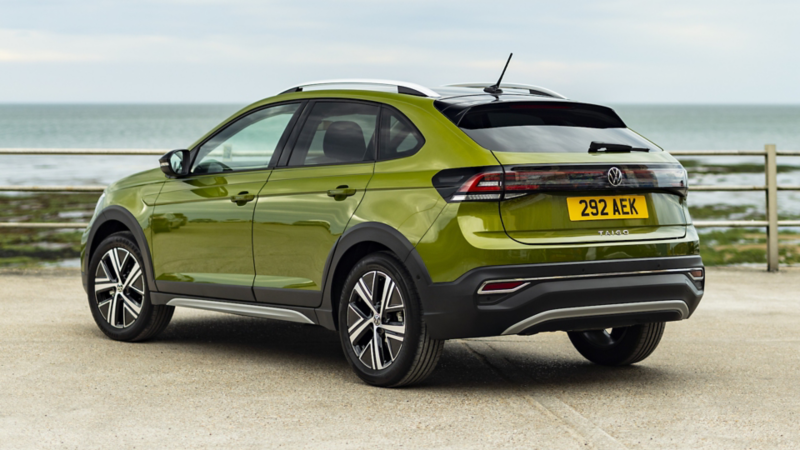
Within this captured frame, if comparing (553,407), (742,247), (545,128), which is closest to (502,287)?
(553,407)

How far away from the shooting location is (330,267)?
5.62m

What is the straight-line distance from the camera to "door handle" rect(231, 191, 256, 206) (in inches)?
243

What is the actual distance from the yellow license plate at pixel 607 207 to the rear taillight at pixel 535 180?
0.17ft

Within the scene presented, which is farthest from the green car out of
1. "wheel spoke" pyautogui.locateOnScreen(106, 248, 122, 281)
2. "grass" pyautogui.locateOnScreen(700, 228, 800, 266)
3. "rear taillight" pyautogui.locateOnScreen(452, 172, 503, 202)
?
"grass" pyautogui.locateOnScreen(700, 228, 800, 266)

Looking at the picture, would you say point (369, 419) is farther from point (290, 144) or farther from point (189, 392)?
point (290, 144)

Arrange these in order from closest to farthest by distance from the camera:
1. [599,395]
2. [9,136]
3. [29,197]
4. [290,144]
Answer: [599,395] → [290,144] → [29,197] → [9,136]

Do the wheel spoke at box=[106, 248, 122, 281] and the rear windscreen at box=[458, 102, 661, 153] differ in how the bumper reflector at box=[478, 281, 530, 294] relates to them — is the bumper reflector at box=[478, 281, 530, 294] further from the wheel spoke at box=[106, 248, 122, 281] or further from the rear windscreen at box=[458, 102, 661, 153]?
the wheel spoke at box=[106, 248, 122, 281]

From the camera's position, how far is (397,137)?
5.51m

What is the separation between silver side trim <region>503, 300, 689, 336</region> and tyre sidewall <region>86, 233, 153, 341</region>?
118 inches

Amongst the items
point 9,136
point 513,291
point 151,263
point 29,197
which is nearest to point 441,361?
point 513,291

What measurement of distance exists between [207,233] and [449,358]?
Result: 1.75m

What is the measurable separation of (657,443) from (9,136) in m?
90.1

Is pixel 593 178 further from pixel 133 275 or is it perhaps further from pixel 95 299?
pixel 95 299

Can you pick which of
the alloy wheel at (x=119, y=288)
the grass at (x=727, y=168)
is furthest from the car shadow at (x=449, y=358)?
the grass at (x=727, y=168)
